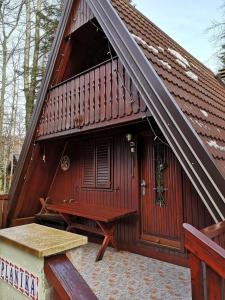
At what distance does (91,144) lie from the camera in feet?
19.5

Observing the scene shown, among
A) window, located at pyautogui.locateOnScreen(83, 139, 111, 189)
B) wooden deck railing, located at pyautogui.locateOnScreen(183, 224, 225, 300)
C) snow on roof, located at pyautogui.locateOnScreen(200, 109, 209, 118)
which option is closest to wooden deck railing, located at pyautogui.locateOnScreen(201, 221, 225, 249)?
wooden deck railing, located at pyautogui.locateOnScreen(183, 224, 225, 300)

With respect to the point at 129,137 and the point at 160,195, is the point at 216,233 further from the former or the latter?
the point at 129,137

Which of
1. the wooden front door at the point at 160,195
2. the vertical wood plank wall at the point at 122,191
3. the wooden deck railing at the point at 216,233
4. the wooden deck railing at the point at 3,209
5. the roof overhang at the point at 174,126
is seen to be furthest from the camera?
the wooden deck railing at the point at 3,209

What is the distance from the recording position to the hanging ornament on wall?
658 centimetres

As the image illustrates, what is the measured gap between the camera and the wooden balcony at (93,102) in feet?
12.3

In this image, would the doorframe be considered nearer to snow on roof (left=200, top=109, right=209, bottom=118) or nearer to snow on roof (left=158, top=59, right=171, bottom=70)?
snow on roof (left=200, top=109, right=209, bottom=118)

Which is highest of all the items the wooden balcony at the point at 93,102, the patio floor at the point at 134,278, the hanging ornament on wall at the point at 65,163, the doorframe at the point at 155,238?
the wooden balcony at the point at 93,102

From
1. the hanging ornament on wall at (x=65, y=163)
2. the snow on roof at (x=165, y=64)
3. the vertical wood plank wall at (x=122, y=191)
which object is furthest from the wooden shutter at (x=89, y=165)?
the snow on roof at (x=165, y=64)

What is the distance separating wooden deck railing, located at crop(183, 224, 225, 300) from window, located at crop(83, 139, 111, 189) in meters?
3.86

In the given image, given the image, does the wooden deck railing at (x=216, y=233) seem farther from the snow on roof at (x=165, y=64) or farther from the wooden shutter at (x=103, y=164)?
the wooden shutter at (x=103, y=164)

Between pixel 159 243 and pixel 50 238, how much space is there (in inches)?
136

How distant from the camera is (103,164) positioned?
5.56 m

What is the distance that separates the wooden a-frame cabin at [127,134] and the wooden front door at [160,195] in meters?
0.02

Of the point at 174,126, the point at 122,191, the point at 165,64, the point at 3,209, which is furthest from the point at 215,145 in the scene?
→ the point at 3,209
